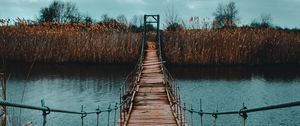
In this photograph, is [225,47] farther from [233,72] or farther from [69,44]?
[69,44]

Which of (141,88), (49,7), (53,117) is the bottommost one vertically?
(53,117)

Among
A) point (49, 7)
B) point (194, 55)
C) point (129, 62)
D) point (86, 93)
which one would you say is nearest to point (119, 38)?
point (129, 62)

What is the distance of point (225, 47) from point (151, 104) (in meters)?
12.4

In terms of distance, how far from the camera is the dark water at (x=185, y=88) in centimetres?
1296

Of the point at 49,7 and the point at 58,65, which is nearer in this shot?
the point at 58,65

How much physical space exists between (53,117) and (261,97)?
774 centimetres

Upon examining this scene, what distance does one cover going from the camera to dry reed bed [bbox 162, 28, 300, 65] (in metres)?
21.9

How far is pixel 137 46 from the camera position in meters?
22.4

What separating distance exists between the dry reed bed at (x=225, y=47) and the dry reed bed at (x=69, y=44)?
199cm

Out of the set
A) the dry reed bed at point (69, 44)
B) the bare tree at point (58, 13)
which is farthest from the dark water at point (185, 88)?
the bare tree at point (58, 13)

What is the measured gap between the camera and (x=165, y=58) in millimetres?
22516

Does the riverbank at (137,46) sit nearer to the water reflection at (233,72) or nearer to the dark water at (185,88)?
the water reflection at (233,72)

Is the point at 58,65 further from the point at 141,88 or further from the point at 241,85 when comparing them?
the point at 141,88

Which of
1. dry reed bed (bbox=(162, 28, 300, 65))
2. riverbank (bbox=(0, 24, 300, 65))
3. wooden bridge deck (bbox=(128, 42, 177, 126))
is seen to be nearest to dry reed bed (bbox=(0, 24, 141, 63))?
riverbank (bbox=(0, 24, 300, 65))
